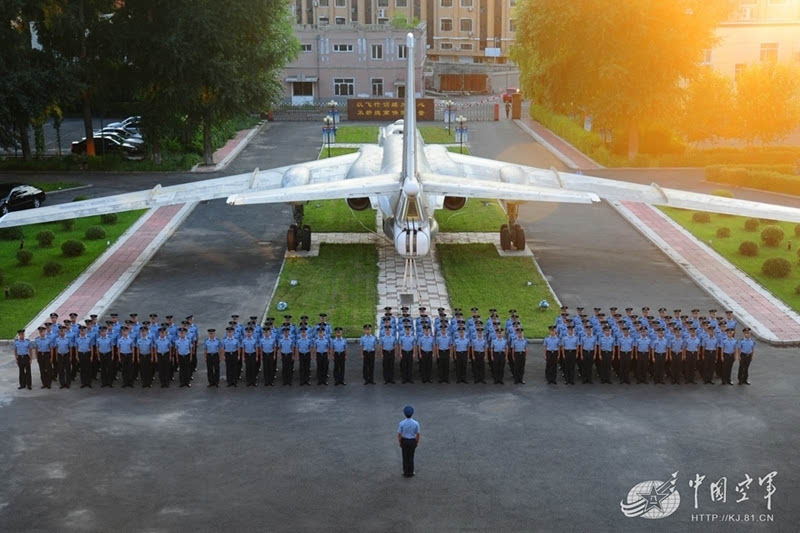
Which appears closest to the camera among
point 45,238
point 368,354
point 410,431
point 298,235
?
point 410,431

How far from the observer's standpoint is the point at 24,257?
34.7 m

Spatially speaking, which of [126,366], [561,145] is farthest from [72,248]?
[561,145]

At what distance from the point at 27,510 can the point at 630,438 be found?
40.6 feet

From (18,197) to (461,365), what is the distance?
28103 millimetres

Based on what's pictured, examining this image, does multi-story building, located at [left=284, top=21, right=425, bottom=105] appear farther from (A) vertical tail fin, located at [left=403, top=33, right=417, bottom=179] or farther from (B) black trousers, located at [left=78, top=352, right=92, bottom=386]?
(B) black trousers, located at [left=78, top=352, right=92, bottom=386]

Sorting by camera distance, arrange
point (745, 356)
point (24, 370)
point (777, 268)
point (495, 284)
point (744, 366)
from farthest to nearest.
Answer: point (777, 268) < point (495, 284) < point (744, 366) < point (745, 356) < point (24, 370)

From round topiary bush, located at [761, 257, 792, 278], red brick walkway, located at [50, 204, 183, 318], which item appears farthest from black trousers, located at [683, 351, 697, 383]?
red brick walkway, located at [50, 204, 183, 318]

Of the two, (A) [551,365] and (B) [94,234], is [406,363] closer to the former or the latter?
(A) [551,365]

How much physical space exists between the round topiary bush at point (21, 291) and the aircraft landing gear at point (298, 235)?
32.8ft

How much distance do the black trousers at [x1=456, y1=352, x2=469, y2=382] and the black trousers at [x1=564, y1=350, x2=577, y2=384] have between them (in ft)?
8.31

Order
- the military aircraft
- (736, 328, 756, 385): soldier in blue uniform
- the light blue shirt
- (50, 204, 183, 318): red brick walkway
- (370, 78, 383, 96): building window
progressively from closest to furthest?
the light blue shirt, (736, 328, 756, 385): soldier in blue uniform, (50, 204, 183, 318): red brick walkway, the military aircraft, (370, 78, 383, 96): building window

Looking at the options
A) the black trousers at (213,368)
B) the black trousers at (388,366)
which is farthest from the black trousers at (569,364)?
the black trousers at (213,368)

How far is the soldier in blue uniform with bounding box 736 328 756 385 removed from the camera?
2361 cm

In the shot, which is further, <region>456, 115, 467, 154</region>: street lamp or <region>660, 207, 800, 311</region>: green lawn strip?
<region>456, 115, 467, 154</region>: street lamp
